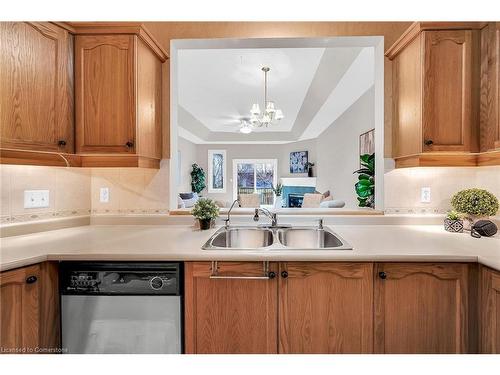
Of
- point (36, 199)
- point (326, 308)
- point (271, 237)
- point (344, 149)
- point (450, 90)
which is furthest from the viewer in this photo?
point (344, 149)

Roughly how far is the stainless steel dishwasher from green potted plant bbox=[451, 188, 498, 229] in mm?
1766

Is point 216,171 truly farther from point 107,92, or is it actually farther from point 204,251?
point 204,251

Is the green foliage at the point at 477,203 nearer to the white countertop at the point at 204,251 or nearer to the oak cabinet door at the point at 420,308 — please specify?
the white countertop at the point at 204,251

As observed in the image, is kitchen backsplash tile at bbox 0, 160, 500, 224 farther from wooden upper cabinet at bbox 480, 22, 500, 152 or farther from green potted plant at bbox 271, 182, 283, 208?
green potted plant at bbox 271, 182, 283, 208

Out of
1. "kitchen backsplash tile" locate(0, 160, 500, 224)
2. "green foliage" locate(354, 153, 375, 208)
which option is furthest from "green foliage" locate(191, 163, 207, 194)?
"green foliage" locate(354, 153, 375, 208)

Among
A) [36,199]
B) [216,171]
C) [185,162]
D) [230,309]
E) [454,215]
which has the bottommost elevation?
[230,309]

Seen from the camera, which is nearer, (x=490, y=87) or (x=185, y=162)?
(x=490, y=87)

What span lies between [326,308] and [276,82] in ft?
11.6

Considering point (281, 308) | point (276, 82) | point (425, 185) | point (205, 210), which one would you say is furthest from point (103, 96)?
point (276, 82)

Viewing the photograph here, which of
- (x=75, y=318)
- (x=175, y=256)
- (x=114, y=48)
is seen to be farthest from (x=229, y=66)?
(x=75, y=318)

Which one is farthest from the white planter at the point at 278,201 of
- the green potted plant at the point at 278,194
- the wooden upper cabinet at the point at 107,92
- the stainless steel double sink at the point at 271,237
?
the wooden upper cabinet at the point at 107,92

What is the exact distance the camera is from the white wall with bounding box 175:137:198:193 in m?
7.87

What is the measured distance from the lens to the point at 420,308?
1276mm
